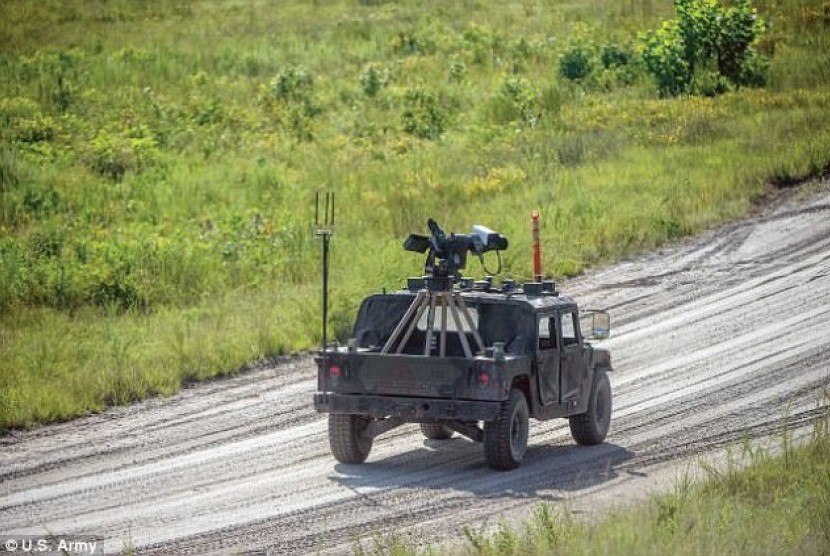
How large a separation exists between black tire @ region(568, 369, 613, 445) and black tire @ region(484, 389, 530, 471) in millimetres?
1301

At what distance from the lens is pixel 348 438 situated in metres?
15.0

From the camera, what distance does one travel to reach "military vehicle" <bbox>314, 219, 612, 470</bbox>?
46.9 ft

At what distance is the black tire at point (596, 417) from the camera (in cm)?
1605

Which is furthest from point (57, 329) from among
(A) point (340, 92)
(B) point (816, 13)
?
(B) point (816, 13)

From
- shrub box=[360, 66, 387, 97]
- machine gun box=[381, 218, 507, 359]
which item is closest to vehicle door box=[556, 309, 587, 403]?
machine gun box=[381, 218, 507, 359]

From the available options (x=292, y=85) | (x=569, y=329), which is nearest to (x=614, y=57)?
(x=292, y=85)

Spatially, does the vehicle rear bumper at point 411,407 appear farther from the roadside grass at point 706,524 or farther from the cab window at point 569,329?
the cab window at point 569,329

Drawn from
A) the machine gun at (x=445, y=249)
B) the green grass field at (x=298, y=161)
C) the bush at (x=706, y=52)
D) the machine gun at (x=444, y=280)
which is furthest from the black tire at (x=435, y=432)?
the bush at (x=706, y=52)

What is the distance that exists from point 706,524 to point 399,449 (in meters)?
5.75

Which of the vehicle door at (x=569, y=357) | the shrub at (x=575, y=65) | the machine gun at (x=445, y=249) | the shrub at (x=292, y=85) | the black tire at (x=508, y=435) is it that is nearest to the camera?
the black tire at (x=508, y=435)

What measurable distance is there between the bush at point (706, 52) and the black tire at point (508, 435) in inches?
873

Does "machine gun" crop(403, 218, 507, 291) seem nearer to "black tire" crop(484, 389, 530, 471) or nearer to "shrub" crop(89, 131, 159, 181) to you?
"black tire" crop(484, 389, 530, 471)

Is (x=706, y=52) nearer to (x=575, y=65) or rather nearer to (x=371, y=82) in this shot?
(x=575, y=65)

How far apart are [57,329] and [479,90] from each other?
18.9m
